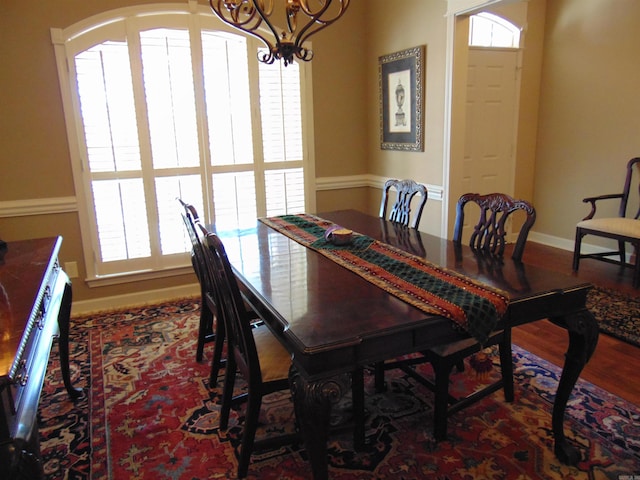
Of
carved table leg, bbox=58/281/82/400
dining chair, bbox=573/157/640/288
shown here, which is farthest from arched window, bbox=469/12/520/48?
carved table leg, bbox=58/281/82/400

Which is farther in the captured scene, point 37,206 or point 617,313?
point 37,206

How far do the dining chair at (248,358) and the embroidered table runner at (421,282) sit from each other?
51 cm

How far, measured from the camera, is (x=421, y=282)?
1825 millimetres

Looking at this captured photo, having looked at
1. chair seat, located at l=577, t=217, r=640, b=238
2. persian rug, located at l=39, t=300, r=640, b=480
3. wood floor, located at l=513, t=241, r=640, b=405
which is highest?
chair seat, located at l=577, t=217, r=640, b=238

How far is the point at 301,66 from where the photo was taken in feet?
13.8

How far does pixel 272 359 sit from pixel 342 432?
1.36 feet

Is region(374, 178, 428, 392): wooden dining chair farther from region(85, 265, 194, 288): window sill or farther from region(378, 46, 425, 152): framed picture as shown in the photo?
region(85, 265, 194, 288): window sill

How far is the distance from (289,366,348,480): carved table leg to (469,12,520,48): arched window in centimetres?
431

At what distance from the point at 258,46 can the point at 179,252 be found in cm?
192

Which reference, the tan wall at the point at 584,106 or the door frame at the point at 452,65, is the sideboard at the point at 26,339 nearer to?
the door frame at the point at 452,65

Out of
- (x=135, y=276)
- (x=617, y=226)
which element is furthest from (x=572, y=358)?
(x=135, y=276)

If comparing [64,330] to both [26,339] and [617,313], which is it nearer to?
[26,339]

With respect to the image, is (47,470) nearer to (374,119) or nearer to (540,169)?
(374,119)

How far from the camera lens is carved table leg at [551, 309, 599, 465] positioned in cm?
181
